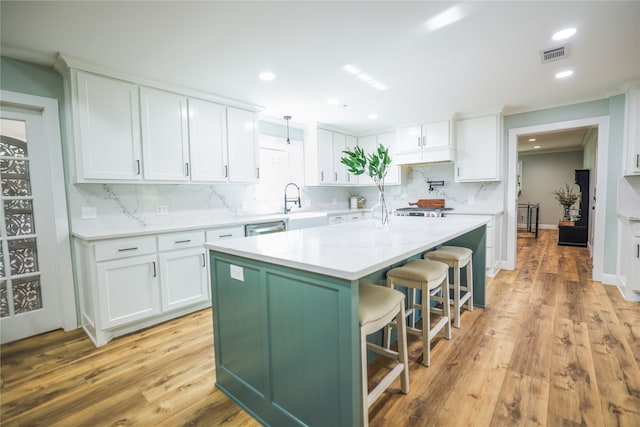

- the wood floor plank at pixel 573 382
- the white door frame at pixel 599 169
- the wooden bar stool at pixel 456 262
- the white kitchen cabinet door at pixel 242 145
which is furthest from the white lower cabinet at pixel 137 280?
the white door frame at pixel 599 169

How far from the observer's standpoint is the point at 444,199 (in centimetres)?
491

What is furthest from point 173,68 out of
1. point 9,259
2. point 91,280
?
point 9,259

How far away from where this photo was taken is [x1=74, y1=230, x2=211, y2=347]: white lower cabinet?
2398 mm

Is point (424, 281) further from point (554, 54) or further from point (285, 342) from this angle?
point (554, 54)

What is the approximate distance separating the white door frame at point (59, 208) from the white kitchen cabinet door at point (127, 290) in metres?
0.62

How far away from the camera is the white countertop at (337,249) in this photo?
47.8 inches

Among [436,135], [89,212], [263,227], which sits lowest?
[263,227]

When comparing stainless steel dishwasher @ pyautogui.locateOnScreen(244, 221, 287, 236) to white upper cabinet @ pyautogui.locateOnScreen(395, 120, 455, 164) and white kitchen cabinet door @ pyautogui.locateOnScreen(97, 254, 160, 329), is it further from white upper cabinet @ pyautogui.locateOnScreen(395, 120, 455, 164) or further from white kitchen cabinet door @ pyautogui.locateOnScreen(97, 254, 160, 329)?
white upper cabinet @ pyautogui.locateOnScreen(395, 120, 455, 164)

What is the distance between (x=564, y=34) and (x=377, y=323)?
2.55m

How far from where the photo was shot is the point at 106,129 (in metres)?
2.60

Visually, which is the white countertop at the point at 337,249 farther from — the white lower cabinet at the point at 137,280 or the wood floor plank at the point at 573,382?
the white lower cabinet at the point at 137,280

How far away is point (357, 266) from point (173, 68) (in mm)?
2570

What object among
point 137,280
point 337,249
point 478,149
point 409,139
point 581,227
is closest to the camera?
point 337,249

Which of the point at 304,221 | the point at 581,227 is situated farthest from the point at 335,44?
the point at 581,227
